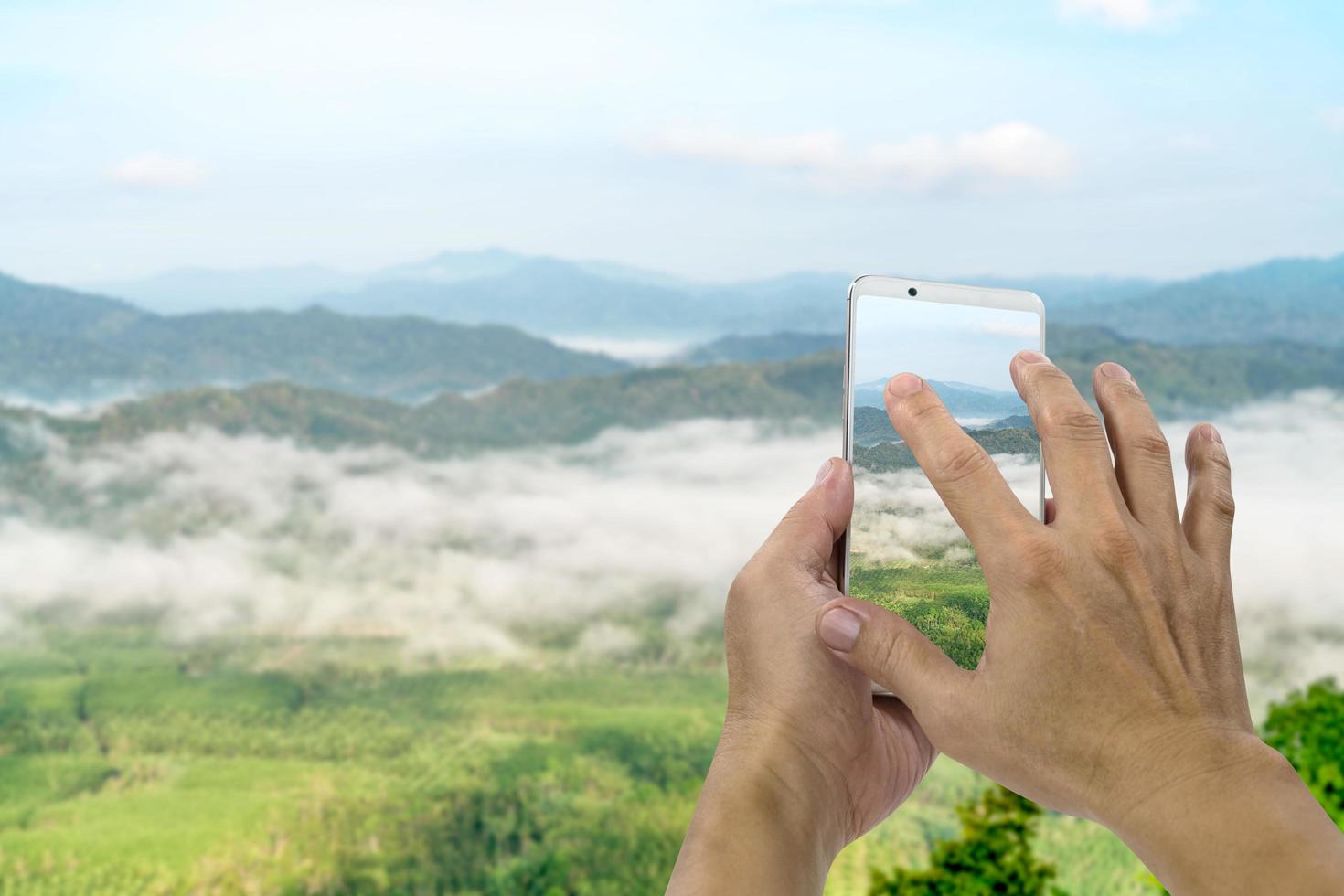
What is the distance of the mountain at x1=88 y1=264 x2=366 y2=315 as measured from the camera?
15.2ft

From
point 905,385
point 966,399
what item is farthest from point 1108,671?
point 966,399

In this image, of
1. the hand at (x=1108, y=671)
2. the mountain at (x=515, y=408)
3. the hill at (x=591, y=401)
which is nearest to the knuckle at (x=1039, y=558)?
the hand at (x=1108, y=671)

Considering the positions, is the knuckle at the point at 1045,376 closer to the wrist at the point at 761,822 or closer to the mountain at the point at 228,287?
the wrist at the point at 761,822

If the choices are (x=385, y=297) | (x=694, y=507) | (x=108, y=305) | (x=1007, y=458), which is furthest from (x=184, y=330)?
(x=1007, y=458)

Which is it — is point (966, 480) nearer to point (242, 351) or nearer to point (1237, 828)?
point (1237, 828)

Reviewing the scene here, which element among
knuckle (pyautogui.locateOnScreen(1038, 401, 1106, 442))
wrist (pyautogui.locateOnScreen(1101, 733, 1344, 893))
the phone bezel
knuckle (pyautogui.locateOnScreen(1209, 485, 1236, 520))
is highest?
the phone bezel

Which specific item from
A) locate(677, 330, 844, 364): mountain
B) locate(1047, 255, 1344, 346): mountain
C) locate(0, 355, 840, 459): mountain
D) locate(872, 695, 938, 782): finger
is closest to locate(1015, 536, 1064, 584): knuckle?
locate(872, 695, 938, 782): finger

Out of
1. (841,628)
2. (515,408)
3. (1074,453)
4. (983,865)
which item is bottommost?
(983,865)

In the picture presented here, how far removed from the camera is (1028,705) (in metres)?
0.51

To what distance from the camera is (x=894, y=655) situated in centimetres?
56

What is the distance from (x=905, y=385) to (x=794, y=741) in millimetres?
210

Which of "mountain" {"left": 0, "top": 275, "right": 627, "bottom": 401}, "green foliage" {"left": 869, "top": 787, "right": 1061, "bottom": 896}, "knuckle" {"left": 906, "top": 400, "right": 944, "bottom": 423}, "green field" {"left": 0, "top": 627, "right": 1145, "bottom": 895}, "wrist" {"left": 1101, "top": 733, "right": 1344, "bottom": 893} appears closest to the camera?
"wrist" {"left": 1101, "top": 733, "right": 1344, "bottom": 893}

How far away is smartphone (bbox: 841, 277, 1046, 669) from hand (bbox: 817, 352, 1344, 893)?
15 centimetres

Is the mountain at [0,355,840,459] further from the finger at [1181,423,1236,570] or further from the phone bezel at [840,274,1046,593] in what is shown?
the finger at [1181,423,1236,570]
